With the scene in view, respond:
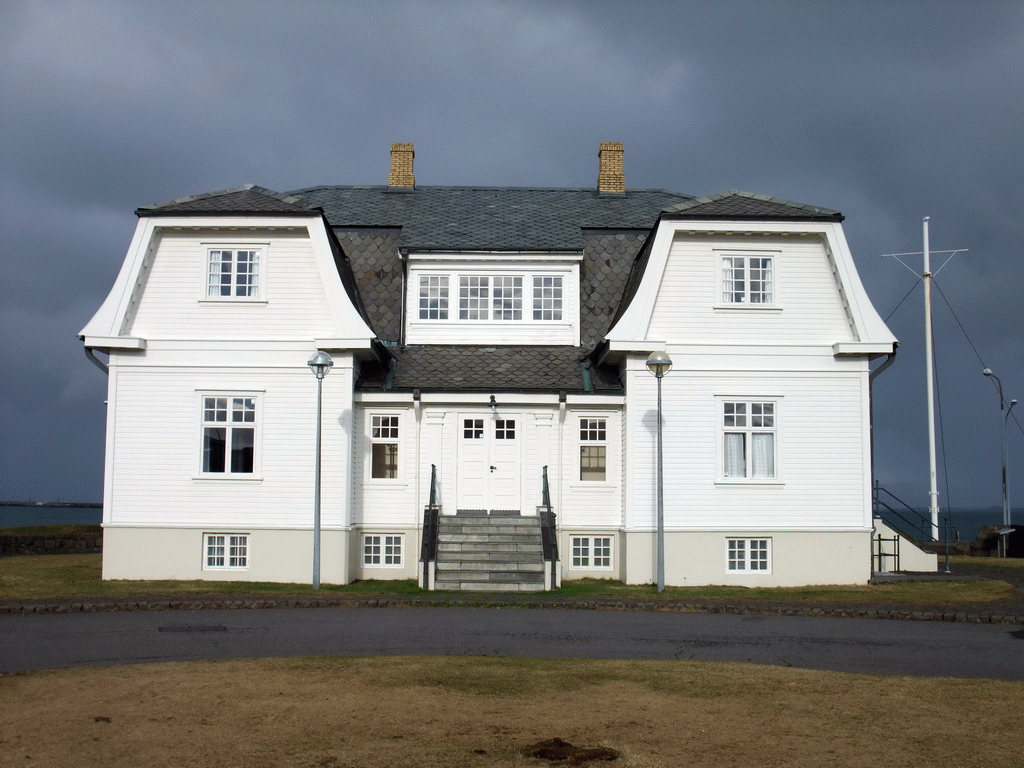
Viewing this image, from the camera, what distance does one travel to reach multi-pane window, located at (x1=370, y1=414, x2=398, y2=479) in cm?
2223

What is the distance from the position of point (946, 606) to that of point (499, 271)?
11.9 m

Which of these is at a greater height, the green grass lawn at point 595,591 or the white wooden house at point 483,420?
the white wooden house at point 483,420

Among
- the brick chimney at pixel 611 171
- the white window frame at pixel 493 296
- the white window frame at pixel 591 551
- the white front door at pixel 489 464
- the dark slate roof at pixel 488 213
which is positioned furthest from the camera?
the brick chimney at pixel 611 171

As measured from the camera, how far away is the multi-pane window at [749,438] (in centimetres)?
2138

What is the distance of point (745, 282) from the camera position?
21703mm

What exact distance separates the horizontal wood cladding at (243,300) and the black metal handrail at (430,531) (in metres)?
4.17

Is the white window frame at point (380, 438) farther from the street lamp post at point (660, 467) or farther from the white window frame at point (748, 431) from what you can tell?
the white window frame at point (748, 431)

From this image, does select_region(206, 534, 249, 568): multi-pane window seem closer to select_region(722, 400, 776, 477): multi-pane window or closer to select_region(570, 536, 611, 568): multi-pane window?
select_region(570, 536, 611, 568): multi-pane window

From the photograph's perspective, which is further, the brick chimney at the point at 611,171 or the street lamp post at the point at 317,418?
the brick chimney at the point at 611,171

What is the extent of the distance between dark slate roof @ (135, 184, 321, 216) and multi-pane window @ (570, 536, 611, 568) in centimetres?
896

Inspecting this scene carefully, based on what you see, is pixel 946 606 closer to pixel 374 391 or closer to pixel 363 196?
pixel 374 391

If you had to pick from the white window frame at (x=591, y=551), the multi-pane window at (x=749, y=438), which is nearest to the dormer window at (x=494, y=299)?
the multi-pane window at (x=749, y=438)

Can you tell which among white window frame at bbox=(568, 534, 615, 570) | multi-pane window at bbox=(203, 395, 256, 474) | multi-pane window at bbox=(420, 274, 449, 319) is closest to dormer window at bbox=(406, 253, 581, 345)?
multi-pane window at bbox=(420, 274, 449, 319)

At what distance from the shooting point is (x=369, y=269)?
2433cm
